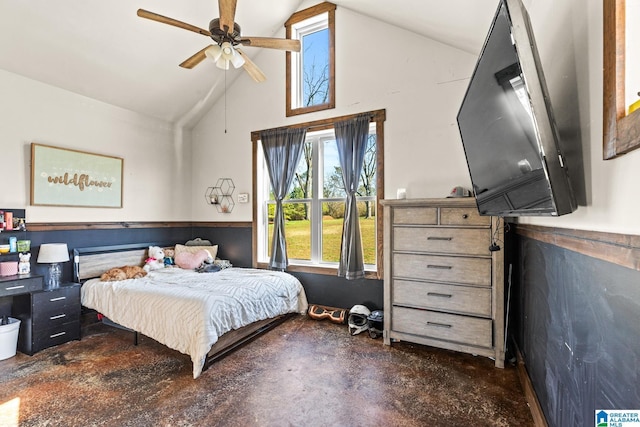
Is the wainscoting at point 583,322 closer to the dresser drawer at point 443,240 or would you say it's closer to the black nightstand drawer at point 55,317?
the dresser drawer at point 443,240

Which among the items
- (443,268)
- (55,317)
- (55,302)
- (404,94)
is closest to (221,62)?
(404,94)

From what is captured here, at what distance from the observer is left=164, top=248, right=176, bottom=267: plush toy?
4.10 meters

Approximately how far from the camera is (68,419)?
1.79 metres

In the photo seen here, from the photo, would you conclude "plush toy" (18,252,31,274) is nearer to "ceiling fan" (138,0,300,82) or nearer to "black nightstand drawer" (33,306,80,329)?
"black nightstand drawer" (33,306,80,329)

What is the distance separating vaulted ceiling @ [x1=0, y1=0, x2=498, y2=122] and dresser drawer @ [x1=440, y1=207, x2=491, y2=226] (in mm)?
1451

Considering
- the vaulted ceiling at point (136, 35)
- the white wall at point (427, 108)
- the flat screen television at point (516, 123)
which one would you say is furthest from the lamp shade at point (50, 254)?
the flat screen television at point (516, 123)

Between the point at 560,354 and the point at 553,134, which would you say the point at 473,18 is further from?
the point at 560,354

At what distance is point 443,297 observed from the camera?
2568 millimetres

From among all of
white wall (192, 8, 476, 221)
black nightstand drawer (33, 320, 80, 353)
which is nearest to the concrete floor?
black nightstand drawer (33, 320, 80, 353)

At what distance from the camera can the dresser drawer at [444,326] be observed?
7.94 ft

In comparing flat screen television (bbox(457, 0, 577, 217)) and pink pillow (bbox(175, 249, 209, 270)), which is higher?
flat screen television (bbox(457, 0, 577, 217))

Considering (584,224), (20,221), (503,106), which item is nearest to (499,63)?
(503,106)

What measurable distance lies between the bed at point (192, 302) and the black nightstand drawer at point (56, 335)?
0.83ft

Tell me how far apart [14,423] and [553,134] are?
3.15 m
